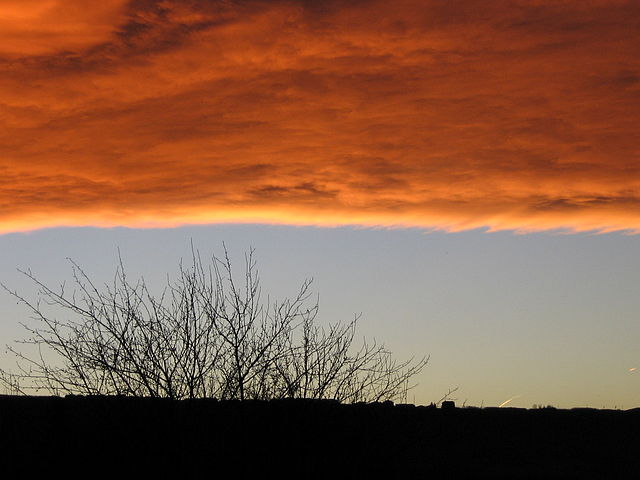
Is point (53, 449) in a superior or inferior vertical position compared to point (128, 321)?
inferior

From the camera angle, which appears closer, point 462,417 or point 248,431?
point 248,431

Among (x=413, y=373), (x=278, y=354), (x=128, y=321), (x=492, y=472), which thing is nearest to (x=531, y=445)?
(x=492, y=472)

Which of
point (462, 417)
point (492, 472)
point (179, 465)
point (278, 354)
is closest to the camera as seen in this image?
point (179, 465)

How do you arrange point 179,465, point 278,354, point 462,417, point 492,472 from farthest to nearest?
1. point 462,417
2. point 492,472
3. point 278,354
4. point 179,465

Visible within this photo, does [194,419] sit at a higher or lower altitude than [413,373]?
lower

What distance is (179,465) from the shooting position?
43.1 feet

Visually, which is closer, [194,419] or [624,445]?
[194,419]

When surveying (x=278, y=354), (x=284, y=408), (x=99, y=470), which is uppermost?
(x=278, y=354)

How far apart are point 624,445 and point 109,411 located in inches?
628

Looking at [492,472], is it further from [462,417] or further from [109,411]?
[109,411]

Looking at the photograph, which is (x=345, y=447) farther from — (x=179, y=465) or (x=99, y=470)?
(x=99, y=470)

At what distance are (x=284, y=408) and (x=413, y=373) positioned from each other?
110 inches

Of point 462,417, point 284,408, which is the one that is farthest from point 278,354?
point 462,417

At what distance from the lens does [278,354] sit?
15.1m
